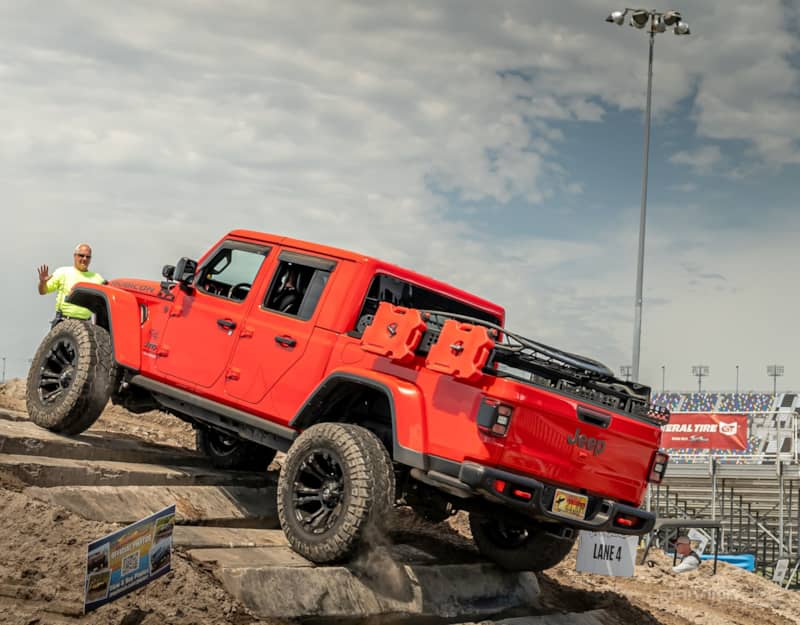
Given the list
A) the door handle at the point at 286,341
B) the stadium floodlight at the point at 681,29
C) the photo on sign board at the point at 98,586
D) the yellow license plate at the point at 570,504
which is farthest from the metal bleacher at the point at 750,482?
the photo on sign board at the point at 98,586

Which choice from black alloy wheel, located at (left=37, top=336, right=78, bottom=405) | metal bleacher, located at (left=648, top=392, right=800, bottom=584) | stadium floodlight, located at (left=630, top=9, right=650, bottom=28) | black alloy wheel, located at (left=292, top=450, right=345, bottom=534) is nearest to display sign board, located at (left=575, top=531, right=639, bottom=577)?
black alloy wheel, located at (left=292, top=450, right=345, bottom=534)

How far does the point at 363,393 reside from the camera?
25.0 ft

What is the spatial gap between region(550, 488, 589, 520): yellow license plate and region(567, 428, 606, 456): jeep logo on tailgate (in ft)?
1.07

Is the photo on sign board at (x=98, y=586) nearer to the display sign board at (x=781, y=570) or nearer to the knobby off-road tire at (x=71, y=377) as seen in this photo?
the knobby off-road tire at (x=71, y=377)

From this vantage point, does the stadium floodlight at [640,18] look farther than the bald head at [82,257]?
Yes

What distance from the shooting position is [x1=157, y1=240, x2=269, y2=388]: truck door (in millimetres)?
8344

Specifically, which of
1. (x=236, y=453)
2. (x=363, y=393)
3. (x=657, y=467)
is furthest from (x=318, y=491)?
(x=236, y=453)

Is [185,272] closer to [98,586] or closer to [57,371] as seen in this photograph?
[57,371]

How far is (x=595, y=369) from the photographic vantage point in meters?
7.56

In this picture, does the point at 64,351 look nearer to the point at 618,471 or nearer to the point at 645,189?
the point at 618,471

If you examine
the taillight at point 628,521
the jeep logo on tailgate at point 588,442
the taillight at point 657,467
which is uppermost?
the jeep logo on tailgate at point 588,442

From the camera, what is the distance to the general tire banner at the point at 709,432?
86.6 ft

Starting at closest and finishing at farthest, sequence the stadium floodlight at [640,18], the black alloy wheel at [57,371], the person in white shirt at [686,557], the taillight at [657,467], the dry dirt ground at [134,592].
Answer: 1. the dry dirt ground at [134,592]
2. the taillight at [657,467]
3. the black alloy wheel at [57,371]
4. the person in white shirt at [686,557]
5. the stadium floodlight at [640,18]

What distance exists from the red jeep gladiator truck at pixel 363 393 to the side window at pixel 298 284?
14 mm
